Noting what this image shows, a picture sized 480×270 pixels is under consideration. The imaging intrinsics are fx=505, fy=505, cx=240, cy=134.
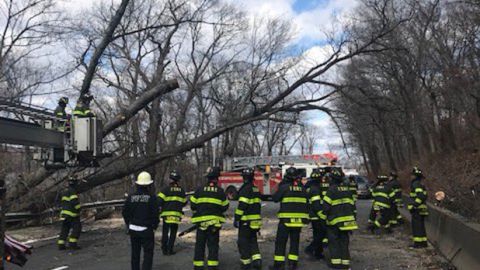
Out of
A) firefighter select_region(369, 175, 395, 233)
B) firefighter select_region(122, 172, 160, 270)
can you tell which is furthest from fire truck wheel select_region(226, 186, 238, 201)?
firefighter select_region(122, 172, 160, 270)

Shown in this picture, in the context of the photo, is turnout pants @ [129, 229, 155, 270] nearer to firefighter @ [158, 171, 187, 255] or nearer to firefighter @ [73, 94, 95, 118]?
firefighter @ [73, 94, 95, 118]

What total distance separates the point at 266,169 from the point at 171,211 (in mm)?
19129

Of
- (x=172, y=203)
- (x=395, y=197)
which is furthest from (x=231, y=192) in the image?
(x=172, y=203)

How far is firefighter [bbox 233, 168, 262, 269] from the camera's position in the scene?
906cm

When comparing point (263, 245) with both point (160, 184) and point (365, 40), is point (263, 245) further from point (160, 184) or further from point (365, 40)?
point (160, 184)

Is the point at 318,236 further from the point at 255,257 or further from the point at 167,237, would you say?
the point at 167,237

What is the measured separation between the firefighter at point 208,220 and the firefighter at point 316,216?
179 cm

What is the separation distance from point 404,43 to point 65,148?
1098 inches

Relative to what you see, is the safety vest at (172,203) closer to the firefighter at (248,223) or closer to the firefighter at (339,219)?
the firefighter at (248,223)

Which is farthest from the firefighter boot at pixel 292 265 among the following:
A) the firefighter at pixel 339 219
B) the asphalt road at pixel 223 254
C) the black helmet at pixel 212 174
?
the black helmet at pixel 212 174

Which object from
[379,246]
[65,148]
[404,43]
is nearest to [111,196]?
[379,246]

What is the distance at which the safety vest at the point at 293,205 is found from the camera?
9125mm

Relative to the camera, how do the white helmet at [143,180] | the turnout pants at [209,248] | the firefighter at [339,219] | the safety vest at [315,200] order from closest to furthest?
1. the white helmet at [143,180]
2. the turnout pants at [209,248]
3. the firefighter at [339,219]
4. the safety vest at [315,200]

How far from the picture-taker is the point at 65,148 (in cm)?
680
